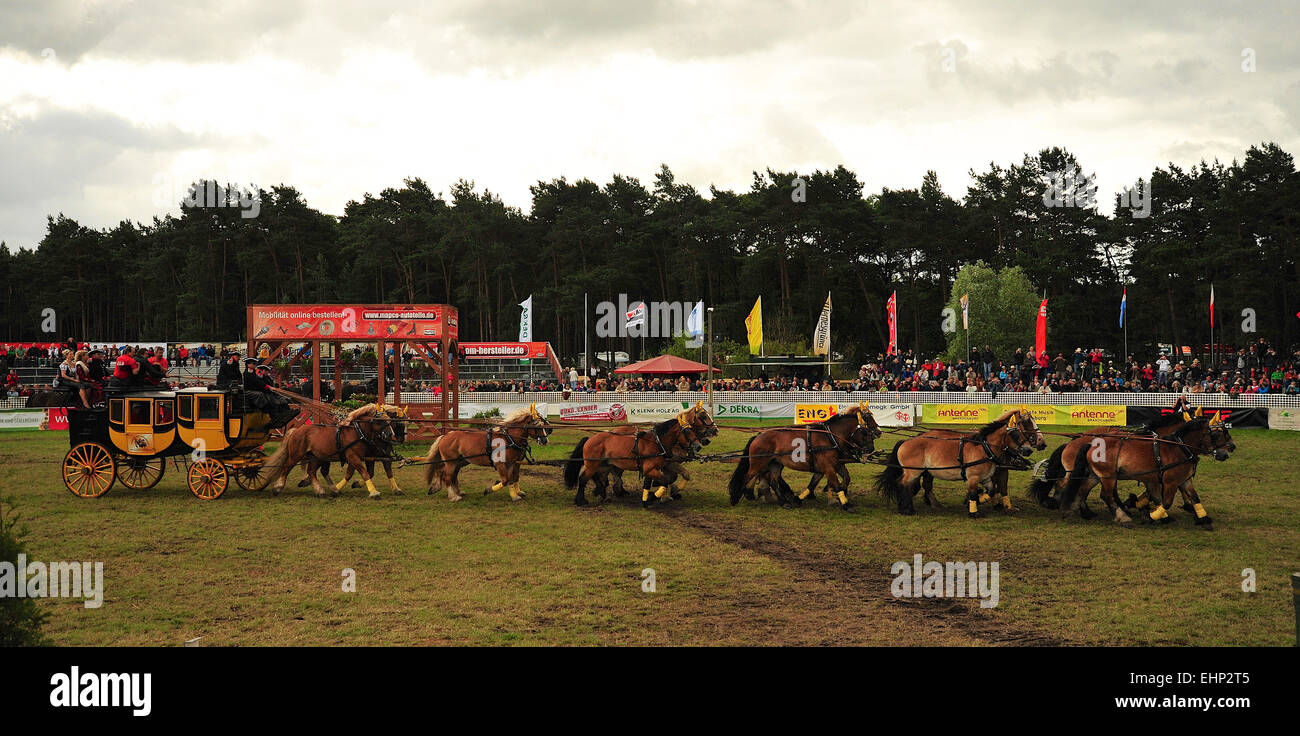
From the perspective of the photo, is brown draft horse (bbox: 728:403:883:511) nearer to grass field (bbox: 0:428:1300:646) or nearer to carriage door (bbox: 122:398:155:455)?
grass field (bbox: 0:428:1300:646)

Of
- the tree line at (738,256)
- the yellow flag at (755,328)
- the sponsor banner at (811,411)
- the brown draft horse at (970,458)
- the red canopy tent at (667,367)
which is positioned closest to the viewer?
the brown draft horse at (970,458)

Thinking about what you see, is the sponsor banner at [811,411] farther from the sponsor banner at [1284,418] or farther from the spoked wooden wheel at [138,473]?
the spoked wooden wheel at [138,473]

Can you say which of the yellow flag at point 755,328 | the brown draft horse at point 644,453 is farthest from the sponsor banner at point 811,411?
the brown draft horse at point 644,453

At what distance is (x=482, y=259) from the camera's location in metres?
71.7

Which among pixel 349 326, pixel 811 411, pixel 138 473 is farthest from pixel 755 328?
pixel 138 473

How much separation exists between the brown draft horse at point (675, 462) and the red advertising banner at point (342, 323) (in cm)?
1081

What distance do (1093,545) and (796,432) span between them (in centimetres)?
476

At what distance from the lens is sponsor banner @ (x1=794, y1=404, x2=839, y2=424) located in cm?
2987

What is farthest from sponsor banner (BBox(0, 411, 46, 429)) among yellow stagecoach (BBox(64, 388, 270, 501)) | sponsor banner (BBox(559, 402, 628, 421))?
yellow stagecoach (BBox(64, 388, 270, 501))

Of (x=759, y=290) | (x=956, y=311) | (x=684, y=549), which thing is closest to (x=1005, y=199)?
(x=956, y=311)

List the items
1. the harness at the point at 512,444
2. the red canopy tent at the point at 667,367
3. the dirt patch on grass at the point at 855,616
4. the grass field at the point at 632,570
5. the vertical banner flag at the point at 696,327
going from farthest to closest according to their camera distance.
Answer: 1. the red canopy tent at the point at 667,367
2. the vertical banner flag at the point at 696,327
3. the harness at the point at 512,444
4. the grass field at the point at 632,570
5. the dirt patch on grass at the point at 855,616

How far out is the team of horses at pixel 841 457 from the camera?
1246 centimetres

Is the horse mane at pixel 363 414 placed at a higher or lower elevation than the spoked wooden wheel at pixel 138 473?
higher
